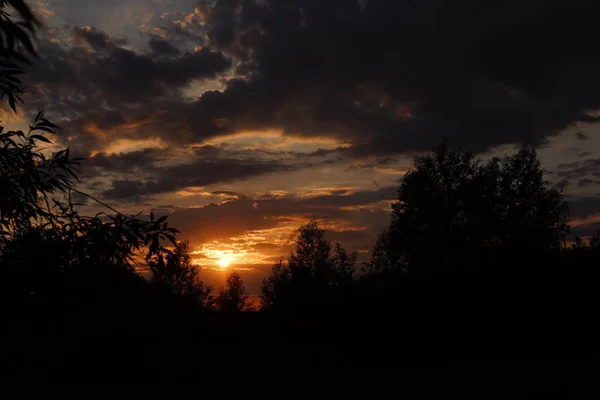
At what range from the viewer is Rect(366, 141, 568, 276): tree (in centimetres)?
4738

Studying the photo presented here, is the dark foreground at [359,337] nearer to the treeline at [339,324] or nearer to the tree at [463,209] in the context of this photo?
the treeline at [339,324]

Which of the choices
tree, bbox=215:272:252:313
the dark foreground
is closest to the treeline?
the dark foreground

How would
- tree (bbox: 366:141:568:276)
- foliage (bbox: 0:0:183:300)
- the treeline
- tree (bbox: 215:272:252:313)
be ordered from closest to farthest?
foliage (bbox: 0:0:183:300) → the treeline → tree (bbox: 366:141:568:276) → tree (bbox: 215:272:252:313)

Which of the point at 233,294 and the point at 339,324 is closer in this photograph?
the point at 339,324

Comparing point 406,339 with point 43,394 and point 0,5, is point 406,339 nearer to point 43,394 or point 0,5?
point 43,394

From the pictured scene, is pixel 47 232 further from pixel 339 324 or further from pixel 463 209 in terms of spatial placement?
pixel 463 209

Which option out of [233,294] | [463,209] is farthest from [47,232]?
[233,294]

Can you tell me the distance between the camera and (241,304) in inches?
3765

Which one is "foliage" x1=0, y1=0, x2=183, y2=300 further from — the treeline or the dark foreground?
the dark foreground

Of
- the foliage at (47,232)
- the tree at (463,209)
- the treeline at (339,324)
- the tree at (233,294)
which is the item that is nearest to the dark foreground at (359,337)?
the treeline at (339,324)

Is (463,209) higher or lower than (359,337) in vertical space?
higher

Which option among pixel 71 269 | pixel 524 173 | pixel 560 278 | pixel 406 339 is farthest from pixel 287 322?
pixel 524 173

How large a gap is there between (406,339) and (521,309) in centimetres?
382

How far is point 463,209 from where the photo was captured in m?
48.9
